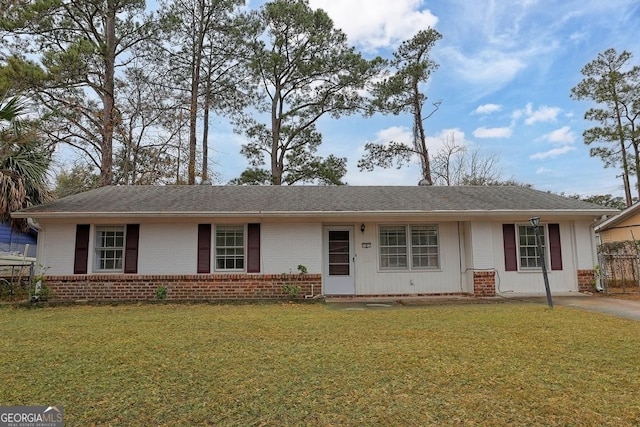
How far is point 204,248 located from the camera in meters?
10.6

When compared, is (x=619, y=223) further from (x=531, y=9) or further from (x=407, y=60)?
(x=407, y=60)

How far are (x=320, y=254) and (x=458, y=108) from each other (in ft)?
44.5

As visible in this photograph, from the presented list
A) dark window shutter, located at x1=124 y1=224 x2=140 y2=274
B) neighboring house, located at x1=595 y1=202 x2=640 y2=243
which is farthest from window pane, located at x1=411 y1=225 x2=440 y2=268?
neighboring house, located at x1=595 y1=202 x2=640 y2=243

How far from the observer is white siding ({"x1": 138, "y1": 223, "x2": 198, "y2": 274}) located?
1049 cm

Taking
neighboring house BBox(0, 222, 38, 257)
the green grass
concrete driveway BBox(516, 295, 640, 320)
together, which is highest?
neighboring house BBox(0, 222, 38, 257)

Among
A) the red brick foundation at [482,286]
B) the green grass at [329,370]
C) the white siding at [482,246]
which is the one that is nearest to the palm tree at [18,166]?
the green grass at [329,370]

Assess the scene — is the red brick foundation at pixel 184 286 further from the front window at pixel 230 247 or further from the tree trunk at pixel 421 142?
the tree trunk at pixel 421 142

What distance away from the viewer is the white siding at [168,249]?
10492mm

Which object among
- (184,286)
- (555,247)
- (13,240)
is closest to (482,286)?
(555,247)

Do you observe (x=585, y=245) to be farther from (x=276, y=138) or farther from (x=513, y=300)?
(x=276, y=138)

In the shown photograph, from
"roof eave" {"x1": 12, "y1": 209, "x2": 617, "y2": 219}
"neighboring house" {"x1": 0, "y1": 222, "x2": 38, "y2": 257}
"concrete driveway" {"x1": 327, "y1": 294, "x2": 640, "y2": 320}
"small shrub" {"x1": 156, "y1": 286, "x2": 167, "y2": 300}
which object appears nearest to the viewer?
"concrete driveway" {"x1": 327, "y1": 294, "x2": 640, "y2": 320}

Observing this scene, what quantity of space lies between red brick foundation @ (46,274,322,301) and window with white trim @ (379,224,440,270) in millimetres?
2100

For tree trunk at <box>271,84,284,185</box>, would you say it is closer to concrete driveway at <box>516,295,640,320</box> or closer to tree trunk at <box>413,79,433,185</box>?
tree trunk at <box>413,79,433,185</box>

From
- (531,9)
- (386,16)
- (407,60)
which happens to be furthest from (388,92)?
(531,9)
